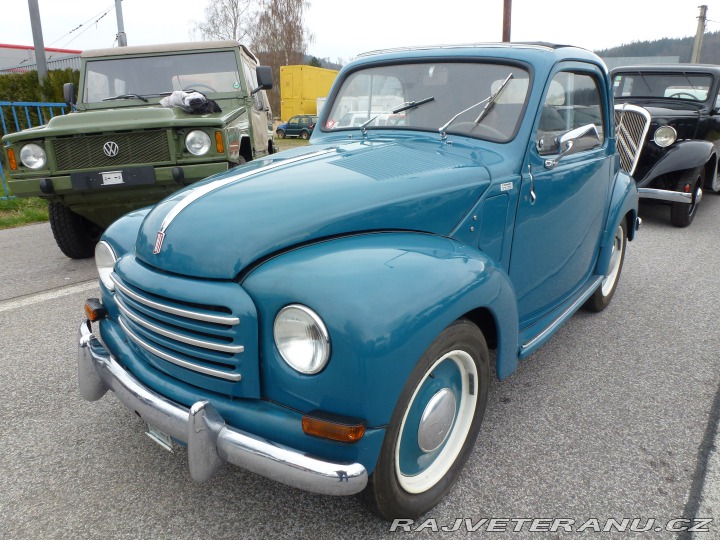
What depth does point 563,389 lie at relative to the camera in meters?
2.92

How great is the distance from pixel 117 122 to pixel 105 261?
2.90 m

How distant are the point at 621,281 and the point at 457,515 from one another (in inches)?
137

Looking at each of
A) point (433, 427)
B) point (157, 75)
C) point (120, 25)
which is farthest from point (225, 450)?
point (120, 25)

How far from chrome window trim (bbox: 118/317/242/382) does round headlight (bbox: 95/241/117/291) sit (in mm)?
399

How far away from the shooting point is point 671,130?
7.05 metres

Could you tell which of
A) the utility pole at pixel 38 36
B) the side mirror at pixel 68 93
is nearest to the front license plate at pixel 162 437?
the side mirror at pixel 68 93

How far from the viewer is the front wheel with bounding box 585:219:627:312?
12.8ft

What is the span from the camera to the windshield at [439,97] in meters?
2.63

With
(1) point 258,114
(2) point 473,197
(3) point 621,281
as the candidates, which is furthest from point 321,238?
(1) point 258,114

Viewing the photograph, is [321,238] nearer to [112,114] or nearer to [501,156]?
[501,156]

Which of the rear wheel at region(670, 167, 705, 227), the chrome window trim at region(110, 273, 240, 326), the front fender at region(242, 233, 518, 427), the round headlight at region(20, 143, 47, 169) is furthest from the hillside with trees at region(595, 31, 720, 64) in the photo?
the chrome window trim at region(110, 273, 240, 326)

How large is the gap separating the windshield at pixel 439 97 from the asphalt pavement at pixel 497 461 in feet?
4.69

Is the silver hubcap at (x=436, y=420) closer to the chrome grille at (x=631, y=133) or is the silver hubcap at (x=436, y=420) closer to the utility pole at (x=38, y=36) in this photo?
the chrome grille at (x=631, y=133)

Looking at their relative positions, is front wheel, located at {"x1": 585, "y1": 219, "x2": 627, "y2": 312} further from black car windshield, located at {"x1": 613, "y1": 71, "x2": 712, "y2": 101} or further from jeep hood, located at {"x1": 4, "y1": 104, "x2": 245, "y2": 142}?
black car windshield, located at {"x1": 613, "y1": 71, "x2": 712, "y2": 101}
